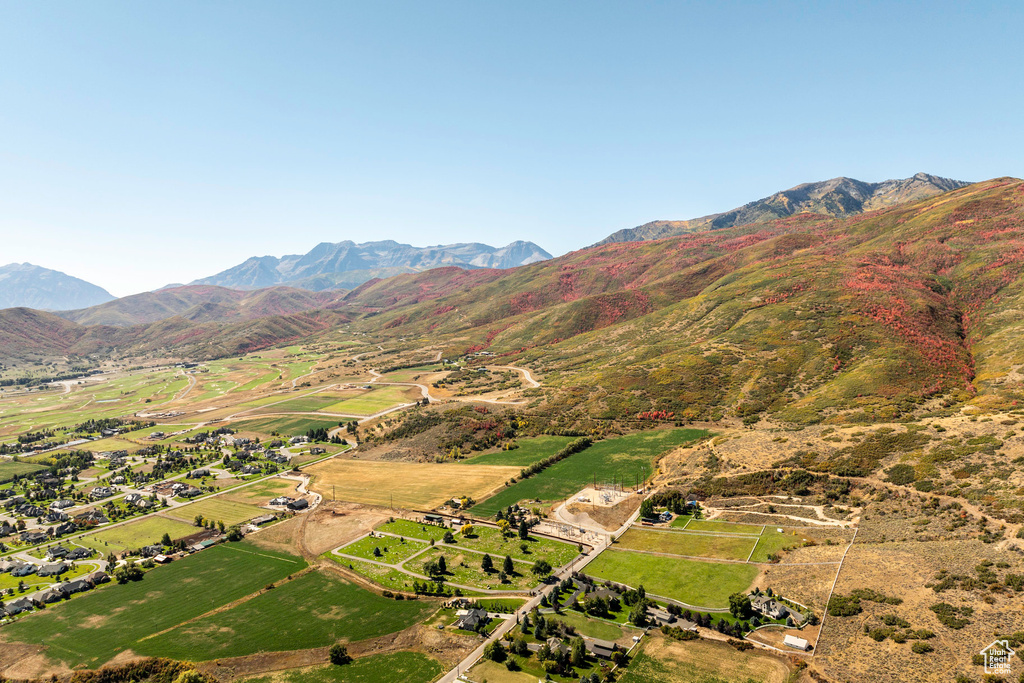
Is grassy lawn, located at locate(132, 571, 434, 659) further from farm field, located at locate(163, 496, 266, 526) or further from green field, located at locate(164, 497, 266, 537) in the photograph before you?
farm field, located at locate(163, 496, 266, 526)

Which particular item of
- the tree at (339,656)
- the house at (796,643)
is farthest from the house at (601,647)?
the tree at (339,656)

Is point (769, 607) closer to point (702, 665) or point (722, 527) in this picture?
point (702, 665)

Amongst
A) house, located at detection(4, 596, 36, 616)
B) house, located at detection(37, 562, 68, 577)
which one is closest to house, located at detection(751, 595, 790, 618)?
house, located at detection(4, 596, 36, 616)

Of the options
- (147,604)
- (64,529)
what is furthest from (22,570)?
(147,604)

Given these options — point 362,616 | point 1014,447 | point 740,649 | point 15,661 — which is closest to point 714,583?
point 740,649

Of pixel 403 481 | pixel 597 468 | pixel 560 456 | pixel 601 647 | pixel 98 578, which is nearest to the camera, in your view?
pixel 601 647

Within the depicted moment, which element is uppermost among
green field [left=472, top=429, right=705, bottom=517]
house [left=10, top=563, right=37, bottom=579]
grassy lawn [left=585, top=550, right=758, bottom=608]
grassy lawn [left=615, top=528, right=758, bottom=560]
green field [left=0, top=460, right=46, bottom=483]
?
green field [left=0, top=460, right=46, bottom=483]
